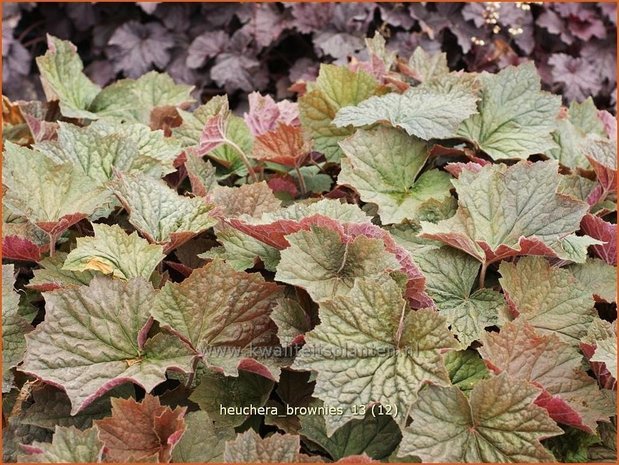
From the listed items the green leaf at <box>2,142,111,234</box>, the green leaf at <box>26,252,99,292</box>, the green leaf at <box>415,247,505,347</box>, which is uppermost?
the green leaf at <box>2,142,111,234</box>

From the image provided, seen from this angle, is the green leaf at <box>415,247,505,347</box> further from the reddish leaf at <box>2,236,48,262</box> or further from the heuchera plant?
the reddish leaf at <box>2,236,48,262</box>

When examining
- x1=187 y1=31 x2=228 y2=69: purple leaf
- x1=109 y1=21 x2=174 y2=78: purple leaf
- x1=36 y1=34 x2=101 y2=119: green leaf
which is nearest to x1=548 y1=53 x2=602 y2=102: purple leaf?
x1=187 y1=31 x2=228 y2=69: purple leaf

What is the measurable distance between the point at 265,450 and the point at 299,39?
3596 millimetres

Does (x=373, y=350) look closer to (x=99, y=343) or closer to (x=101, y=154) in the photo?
(x=99, y=343)

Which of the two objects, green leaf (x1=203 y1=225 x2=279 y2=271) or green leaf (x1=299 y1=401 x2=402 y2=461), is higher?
green leaf (x1=203 y1=225 x2=279 y2=271)

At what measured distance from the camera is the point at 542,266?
1326 mm

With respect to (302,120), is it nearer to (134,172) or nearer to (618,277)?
(134,172)

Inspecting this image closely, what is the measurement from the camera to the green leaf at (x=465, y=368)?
47.0 inches

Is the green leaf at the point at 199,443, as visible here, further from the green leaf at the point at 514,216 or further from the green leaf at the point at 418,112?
the green leaf at the point at 418,112

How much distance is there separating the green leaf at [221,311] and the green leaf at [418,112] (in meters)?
0.47

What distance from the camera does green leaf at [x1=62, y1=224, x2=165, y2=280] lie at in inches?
49.4

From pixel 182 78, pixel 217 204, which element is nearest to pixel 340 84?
pixel 217 204

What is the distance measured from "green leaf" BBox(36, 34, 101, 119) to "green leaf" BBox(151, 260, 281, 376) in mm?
815

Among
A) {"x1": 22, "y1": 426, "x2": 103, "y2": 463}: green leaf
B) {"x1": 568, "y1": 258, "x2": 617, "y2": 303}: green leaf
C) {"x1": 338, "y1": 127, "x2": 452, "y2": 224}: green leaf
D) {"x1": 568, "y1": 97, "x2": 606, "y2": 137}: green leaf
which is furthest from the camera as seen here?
{"x1": 568, "y1": 97, "x2": 606, "y2": 137}: green leaf
